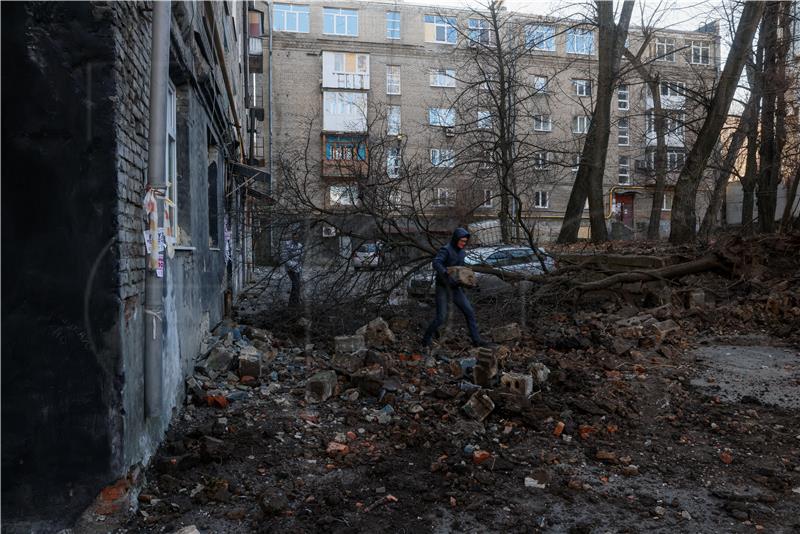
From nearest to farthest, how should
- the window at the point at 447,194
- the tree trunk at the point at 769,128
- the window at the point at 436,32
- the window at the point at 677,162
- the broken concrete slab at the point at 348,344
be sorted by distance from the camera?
the broken concrete slab at the point at 348,344, the tree trunk at the point at 769,128, the window at the point at 447,194, the window at the point at 677,162, the window at the point at 436,32

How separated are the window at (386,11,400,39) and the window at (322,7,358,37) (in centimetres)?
177

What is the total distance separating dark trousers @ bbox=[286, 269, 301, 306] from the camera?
31.6 feet

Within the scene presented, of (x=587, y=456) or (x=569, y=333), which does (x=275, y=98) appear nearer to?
(x=569, y=333)

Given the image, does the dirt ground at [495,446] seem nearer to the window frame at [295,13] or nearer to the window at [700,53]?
the window at [700,53]

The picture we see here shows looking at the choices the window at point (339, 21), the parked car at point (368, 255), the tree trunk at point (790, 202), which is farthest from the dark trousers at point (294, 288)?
the window at point (339, 21)

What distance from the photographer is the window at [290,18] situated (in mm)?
32906

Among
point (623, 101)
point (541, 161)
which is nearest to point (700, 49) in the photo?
point (541, 161)

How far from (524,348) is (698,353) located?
85.4 inches

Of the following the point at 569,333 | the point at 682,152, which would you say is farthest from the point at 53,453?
the point at 682,152

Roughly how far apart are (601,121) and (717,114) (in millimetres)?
3482

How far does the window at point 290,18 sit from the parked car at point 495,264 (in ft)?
85.8

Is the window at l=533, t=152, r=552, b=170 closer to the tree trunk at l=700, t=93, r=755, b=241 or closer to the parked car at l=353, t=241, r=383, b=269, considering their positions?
the tree trunk at l=700, t=93, r=755, b=241

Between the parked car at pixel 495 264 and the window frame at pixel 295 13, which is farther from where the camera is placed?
the window frame at pixel 295 13

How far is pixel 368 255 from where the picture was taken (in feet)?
32.4
